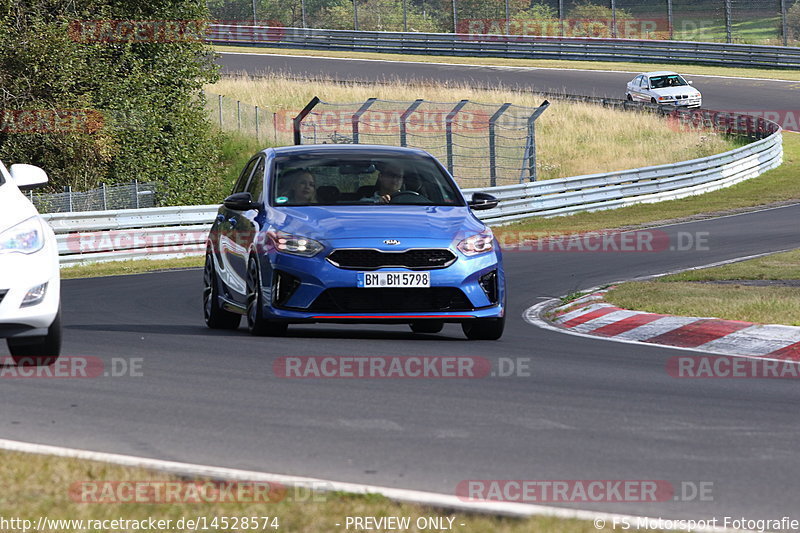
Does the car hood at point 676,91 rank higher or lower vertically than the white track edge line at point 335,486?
lower

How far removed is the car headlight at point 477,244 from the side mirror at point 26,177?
3.14 meters

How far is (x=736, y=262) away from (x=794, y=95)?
111 ft

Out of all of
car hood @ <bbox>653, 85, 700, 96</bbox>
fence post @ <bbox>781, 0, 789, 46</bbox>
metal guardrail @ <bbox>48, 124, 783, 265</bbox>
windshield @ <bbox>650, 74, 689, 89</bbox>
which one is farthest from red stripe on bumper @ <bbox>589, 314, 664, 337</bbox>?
fence post @ <bbox>781, 0, 789, 46</bbox>

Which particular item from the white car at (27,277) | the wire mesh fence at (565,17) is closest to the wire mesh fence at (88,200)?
the white car at (27,277)

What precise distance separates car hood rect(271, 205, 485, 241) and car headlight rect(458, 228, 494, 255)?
0.06 m

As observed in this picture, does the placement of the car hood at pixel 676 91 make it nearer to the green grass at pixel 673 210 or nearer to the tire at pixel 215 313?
the green grass at pixel 673 210

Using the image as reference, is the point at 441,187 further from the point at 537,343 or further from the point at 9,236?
the point at 9,236

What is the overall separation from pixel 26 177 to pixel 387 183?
323 cm

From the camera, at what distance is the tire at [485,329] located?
1075 cm

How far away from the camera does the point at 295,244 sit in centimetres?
1025

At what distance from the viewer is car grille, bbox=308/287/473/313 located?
10.1 metres

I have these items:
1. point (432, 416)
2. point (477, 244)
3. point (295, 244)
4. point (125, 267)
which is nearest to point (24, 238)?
point (295, 244)

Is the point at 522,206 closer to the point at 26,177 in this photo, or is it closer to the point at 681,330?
the point at 681,330

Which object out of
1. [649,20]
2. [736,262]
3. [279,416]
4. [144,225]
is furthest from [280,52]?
[279,416]
